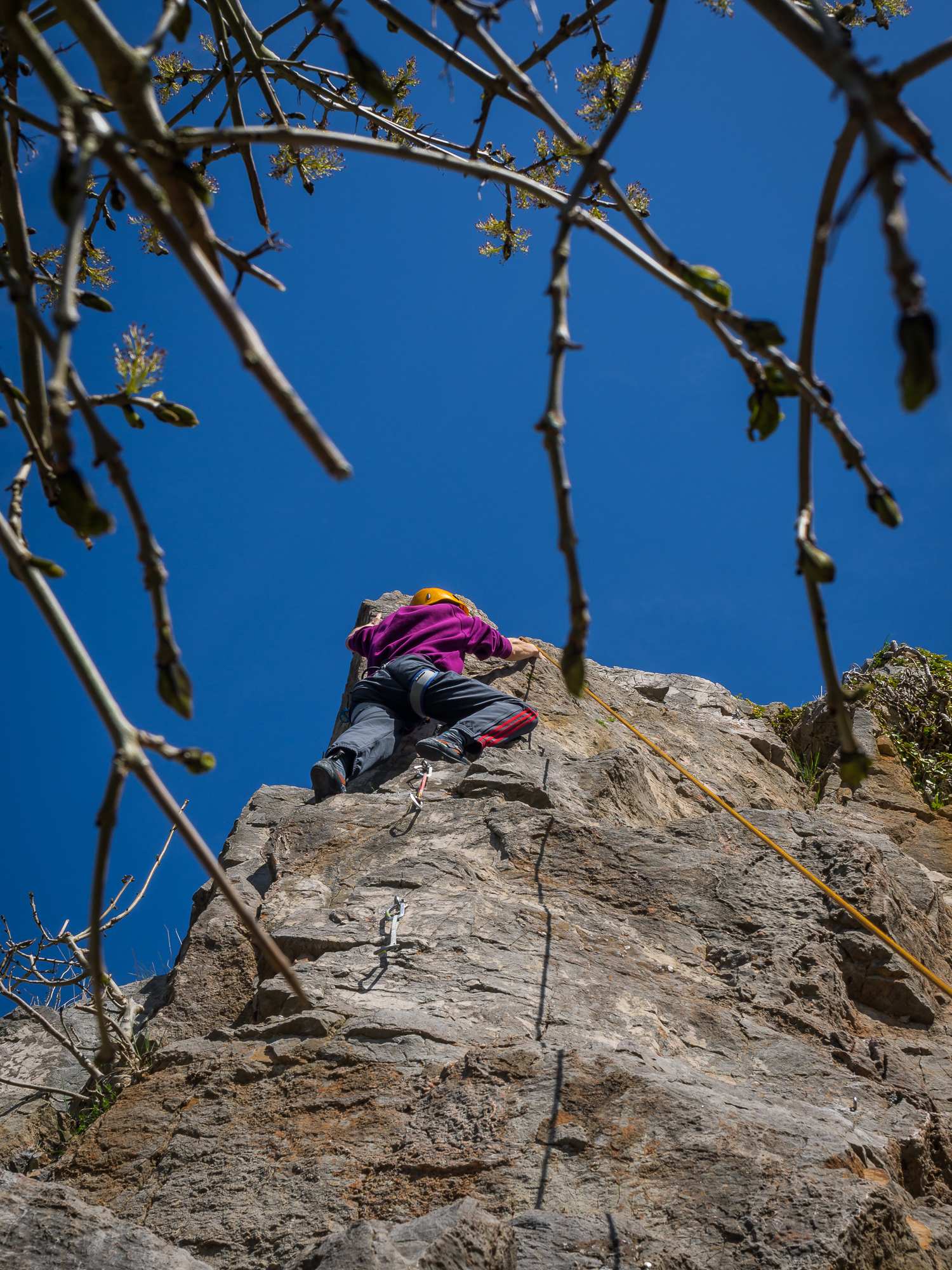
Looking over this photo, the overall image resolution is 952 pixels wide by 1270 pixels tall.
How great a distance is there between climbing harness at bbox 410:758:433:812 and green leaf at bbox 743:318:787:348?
317 cm

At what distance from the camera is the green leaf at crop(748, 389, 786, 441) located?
1.22 meters

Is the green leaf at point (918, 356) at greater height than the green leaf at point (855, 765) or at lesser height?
greater

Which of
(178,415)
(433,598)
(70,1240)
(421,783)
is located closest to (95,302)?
(178,415)

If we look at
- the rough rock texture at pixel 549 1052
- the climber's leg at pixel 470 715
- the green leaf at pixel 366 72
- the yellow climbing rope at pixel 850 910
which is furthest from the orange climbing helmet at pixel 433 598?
the green leaf at pixel 366 72

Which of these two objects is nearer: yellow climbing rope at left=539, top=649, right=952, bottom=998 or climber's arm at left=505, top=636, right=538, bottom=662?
yellow climbing rope at left=539, top=649, right=952, bottom=998

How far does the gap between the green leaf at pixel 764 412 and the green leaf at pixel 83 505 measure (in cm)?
85

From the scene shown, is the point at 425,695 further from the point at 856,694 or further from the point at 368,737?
the point at 856,694

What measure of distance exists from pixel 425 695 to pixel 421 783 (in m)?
1.07

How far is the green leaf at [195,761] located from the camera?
1052 mm

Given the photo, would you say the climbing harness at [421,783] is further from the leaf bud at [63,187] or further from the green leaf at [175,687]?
the leaf bud at [63,187]

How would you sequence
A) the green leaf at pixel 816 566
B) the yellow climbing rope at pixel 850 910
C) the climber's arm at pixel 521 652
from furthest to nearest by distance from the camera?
the climber's arm at pixel 521 652 < the yellow climbing rope at pixel 850 910 < the green leaf at pixel 816 566

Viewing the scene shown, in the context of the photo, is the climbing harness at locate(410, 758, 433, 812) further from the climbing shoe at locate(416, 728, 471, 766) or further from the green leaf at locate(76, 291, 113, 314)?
the green leaf at locate(76, 291, 113, 314)

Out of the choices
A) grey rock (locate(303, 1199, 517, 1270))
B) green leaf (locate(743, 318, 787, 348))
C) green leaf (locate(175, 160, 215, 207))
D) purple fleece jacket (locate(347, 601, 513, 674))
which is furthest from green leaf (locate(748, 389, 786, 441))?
purple fleece jacket (locate(347, 601, 513, 674))

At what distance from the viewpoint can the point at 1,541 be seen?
3.48ft
